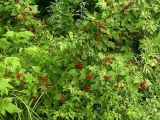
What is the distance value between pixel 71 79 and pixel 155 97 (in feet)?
3.01

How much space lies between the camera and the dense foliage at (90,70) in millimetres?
3559

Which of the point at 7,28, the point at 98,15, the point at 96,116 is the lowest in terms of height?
the point at 96,116

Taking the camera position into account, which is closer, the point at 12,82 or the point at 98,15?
the point at 12,82

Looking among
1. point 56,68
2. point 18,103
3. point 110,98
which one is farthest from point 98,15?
point 18,103

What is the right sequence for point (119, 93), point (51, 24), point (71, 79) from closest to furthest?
point (119, 93)
point (71, 79)
point (51, 24)

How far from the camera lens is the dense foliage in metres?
3.56

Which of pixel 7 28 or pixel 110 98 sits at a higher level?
pixel 7 28

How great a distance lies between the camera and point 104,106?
3.66m

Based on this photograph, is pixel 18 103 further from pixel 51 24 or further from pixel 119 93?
pixel 51 24

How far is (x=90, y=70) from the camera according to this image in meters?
3.80

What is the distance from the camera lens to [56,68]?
3943mm

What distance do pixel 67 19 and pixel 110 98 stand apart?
5.38ft

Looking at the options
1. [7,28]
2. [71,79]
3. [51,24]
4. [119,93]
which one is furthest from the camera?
[51,24]

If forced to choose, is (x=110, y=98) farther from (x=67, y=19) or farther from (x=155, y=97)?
(x=67, y=19)
